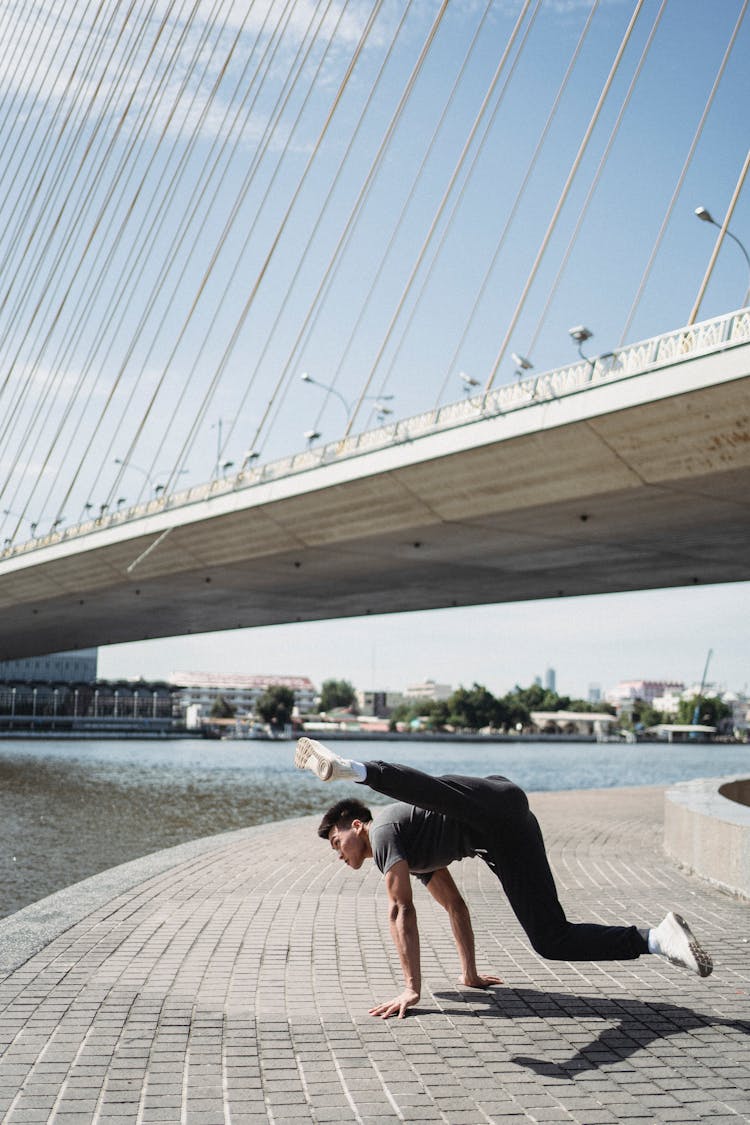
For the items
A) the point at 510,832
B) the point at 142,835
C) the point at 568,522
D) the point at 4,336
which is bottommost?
the point at 142,835

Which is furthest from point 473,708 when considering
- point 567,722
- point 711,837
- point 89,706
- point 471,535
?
point 711,837

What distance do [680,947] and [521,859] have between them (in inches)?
28.5

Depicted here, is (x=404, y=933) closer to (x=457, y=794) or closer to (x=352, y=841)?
(x=352, y=841)

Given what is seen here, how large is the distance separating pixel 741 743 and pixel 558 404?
13469 centimetres

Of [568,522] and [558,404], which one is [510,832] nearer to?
[558,404]

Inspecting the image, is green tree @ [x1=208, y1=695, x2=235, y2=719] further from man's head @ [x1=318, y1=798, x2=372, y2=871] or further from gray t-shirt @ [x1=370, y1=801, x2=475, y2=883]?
gray t-shirt @ [x1=370, y1=801, x2=475, y2=883]

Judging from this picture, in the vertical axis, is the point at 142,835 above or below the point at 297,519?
below

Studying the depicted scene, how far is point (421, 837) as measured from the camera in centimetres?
477

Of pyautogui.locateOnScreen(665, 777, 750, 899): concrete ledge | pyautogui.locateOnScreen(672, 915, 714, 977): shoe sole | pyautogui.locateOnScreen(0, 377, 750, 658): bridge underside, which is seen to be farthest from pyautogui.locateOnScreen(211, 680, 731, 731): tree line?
pyautogui.locateOnScreen(672, 915, 714, 977): shoe sole

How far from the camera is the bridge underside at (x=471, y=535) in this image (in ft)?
59.4

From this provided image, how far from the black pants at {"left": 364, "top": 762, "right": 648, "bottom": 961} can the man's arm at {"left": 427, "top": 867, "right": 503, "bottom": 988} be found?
563 mm

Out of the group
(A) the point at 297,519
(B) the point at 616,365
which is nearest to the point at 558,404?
(B) the point at 616,365

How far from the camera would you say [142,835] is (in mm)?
14219

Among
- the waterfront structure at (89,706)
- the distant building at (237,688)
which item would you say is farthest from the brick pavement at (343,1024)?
the distant building at (237,688)
